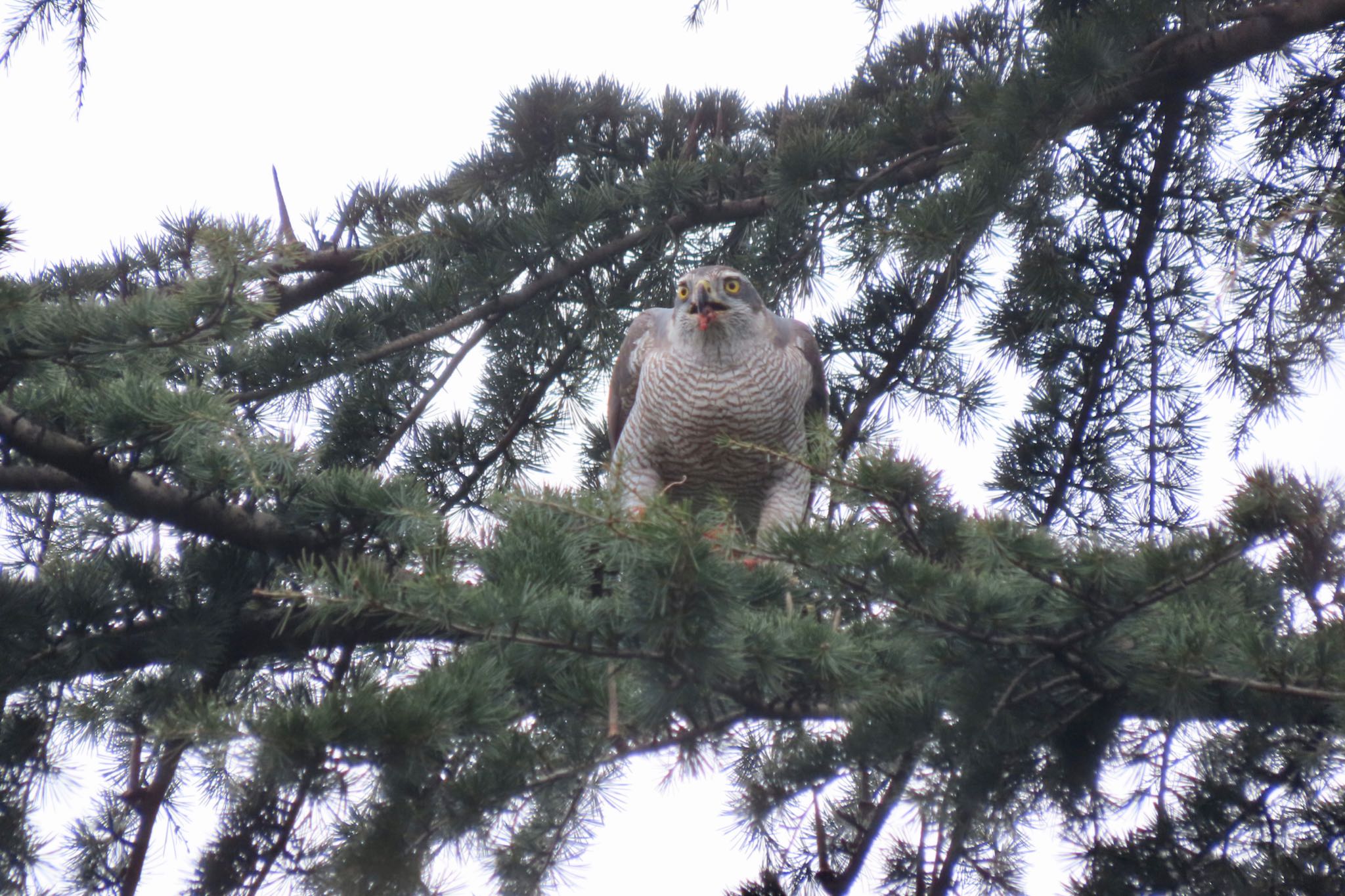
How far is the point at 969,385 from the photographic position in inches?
186

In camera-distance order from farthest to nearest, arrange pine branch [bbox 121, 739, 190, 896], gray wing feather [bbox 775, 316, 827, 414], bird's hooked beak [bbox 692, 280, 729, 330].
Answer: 1. gray wing feather [bbox 775, 316, 827, 414]
2. bird's hooked beak [bbox 692, 280, 729, 330]
3. pine branch [bbox 121, 739, 190, 896]

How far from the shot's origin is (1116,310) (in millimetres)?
4426

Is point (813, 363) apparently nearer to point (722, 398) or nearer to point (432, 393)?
point (722, 398)

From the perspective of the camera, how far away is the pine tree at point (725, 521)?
6.61 feet

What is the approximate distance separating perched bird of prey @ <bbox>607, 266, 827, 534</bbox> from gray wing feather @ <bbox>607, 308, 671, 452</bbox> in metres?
0.02

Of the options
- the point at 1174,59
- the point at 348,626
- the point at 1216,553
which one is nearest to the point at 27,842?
the point at 348,626

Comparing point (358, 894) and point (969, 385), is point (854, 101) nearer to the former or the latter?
point (969, 385)

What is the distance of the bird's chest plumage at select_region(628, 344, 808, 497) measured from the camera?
4.33 m

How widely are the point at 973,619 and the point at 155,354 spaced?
67.0 inches

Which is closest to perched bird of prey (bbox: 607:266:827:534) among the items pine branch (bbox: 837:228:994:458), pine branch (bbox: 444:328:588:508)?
pine branch (bbox: 837:228:994:458)

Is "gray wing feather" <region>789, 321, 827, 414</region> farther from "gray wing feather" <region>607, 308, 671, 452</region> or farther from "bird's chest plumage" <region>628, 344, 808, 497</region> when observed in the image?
"gray wing feather" <region>607, 308, 671, 452</region>

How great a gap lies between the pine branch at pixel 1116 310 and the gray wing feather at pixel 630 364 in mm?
1544

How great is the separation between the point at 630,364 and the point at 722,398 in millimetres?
544

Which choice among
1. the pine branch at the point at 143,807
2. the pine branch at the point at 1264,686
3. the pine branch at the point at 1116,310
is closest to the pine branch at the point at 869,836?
the pine branch at the point at 1264,686
